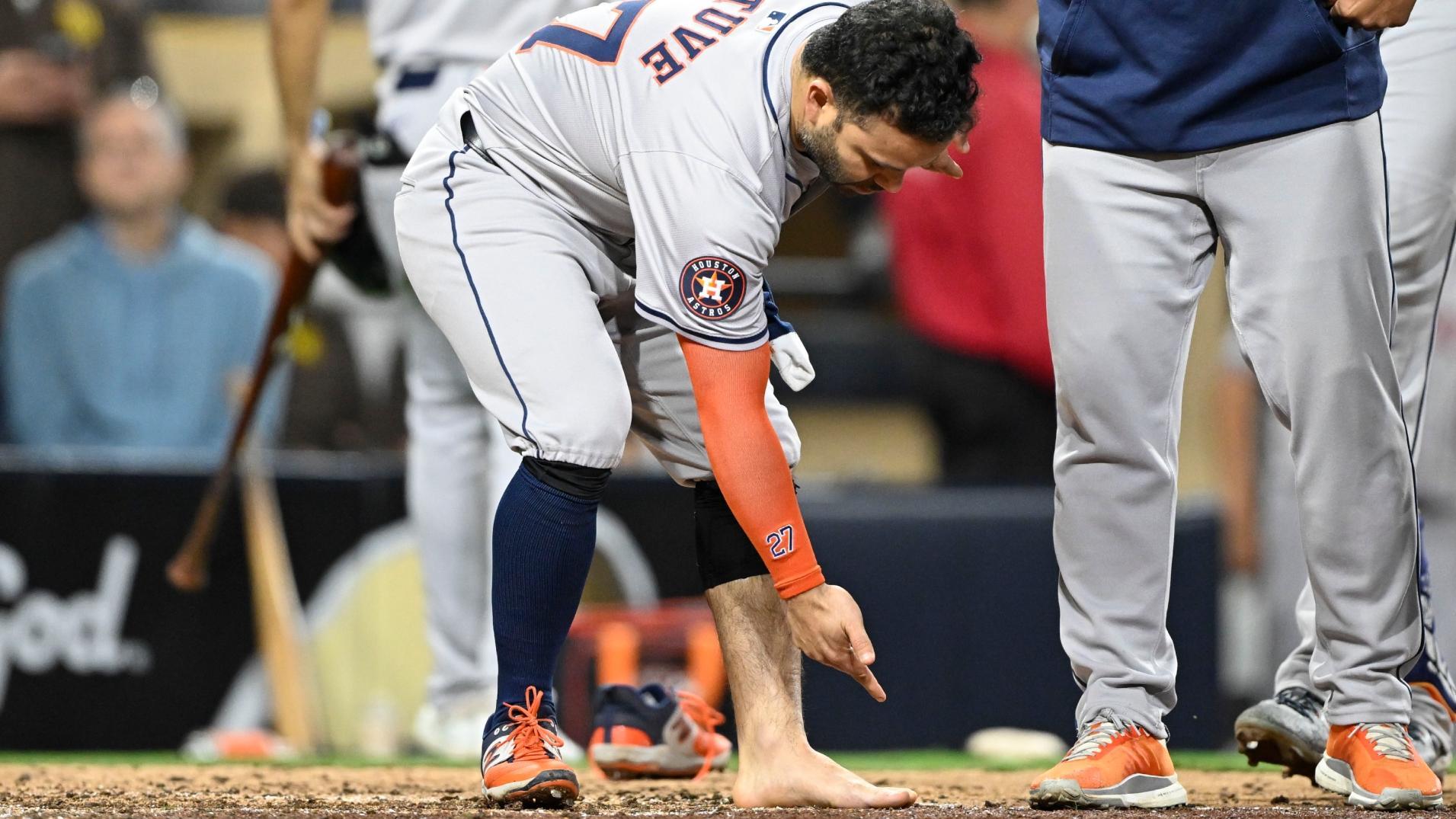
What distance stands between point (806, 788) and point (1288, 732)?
100 cm

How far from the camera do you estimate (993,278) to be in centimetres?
693

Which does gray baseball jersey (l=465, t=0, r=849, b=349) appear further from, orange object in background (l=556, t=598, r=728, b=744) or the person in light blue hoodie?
orange object in background (l=556, t=598, r=728, b=744)

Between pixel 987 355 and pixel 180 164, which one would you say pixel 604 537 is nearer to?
pixel 987 355

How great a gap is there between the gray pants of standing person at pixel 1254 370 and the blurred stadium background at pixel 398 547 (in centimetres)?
248

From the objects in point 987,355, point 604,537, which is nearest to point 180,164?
point 604,537

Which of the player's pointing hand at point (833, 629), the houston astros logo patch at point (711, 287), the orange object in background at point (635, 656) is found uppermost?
the houston astros logo patch at point (711, 287)

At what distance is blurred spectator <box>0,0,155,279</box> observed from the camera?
6797mm

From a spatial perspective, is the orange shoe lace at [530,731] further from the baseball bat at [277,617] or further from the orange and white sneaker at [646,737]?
the baseball bat at [277,617]

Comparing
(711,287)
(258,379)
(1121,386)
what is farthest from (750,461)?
(258,379)

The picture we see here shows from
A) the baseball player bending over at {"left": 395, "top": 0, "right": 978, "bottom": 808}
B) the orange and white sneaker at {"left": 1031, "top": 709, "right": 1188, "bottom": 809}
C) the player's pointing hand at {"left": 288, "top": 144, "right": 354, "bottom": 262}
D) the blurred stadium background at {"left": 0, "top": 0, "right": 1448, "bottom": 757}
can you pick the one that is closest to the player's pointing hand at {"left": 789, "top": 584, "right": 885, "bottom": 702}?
the baseball player bending over at {"left": 395, "top": 0, "right": 978, "bottom": 808}

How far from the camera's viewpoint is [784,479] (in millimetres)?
2973

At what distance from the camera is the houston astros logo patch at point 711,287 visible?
9.55ft

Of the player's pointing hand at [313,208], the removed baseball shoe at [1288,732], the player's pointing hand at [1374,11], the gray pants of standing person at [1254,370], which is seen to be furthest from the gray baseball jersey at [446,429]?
the player's pointing hand at [1374,11]

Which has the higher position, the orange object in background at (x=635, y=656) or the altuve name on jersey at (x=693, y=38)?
the altuve name on jersey at (x=693, y=38)
